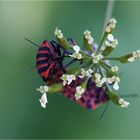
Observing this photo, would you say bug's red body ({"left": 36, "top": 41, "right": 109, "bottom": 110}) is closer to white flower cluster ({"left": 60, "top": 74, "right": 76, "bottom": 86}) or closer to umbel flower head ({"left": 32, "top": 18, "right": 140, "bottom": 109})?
umbel flower head ({"left": 32, "top": 18, "right": 140, "bottom": 109})

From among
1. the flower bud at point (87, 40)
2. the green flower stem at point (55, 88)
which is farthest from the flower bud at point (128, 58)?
the green flower stem at point (55, 88)

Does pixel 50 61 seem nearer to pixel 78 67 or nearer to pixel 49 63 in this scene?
pixel 49 63

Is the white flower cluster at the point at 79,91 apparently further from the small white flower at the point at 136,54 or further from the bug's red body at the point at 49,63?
the small white flower at the point at 136,54

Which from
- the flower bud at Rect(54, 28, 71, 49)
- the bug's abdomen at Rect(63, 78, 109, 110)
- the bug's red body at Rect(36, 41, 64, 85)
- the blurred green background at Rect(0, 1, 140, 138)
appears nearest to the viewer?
the bug's red body at Rect(36, 41, 64, 85)

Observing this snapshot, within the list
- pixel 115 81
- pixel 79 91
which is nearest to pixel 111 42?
pixel 115 81

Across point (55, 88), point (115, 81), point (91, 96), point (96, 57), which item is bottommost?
point (91, 96)

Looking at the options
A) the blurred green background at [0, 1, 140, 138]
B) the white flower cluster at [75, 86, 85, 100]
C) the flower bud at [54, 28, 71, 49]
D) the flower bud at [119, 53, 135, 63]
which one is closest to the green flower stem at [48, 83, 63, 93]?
the white flower cluster at [75, 86, 85, 100]
